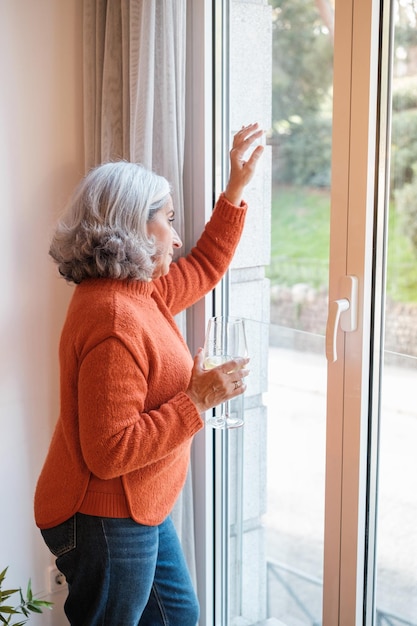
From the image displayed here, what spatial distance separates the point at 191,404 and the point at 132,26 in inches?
40.7

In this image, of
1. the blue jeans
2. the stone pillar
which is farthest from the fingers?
the blue jeans

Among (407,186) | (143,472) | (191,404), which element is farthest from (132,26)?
(143,472)

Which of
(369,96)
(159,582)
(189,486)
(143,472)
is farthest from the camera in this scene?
(189,486)

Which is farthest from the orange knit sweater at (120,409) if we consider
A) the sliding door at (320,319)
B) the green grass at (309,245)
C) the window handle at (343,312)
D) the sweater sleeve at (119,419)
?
the window handle at (343,312)

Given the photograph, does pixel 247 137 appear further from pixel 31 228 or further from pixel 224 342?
pixel 31 228

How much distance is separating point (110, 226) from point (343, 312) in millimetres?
556

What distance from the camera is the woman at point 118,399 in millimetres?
1638

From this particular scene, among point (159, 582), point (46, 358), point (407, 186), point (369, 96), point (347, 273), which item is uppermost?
point (369, 96)

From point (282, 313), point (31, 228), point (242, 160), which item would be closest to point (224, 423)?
point (282, 313)

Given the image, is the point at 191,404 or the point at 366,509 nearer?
the point at 191,404

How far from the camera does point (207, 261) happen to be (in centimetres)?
202

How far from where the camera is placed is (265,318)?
2.04m

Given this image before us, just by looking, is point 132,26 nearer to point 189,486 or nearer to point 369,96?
point 369,96

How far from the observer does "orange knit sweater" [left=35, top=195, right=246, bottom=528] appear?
1.62 metres
